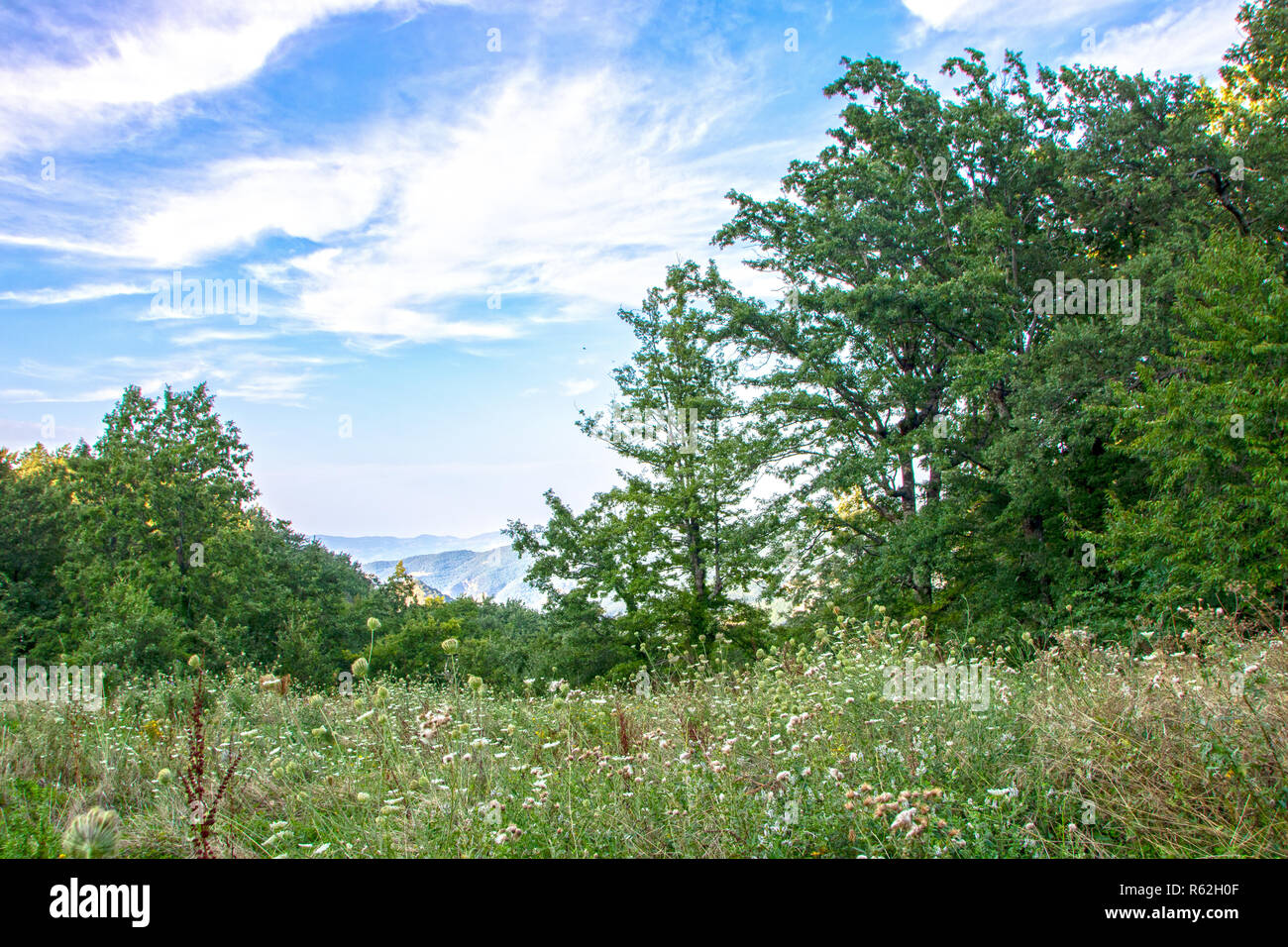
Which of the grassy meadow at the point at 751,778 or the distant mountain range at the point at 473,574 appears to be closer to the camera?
the grassy meadow at the point at 751,778

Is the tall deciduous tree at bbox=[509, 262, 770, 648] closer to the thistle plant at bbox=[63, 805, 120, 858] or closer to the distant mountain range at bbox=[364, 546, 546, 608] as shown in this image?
the distant mountain range at bbox=[364, 546, 546, 608]

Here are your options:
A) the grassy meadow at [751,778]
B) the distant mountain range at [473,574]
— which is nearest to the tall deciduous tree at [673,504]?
the distant mountain range at [473,574]

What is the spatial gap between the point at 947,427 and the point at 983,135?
7723 millimetres

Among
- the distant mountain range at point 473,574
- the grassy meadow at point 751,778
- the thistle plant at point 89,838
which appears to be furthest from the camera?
the distant mountain range at point 473,574

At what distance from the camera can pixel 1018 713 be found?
3.87m

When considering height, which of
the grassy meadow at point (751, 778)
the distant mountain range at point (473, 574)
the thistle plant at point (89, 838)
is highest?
the thistle plant at point (89, 838)

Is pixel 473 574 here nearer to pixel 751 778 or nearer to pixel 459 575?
pixel 459 575

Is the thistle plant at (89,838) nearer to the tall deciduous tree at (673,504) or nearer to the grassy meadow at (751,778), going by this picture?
the grassy meadow at (751,778)

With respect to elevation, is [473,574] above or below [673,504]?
below

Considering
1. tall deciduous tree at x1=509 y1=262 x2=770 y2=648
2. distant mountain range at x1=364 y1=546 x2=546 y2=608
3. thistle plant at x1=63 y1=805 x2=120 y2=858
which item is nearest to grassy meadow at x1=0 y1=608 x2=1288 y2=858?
thistle plant at x1=63 y1=805 x2=120 y2=858

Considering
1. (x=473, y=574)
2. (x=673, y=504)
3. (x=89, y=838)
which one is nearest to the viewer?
(x=89, y=838)

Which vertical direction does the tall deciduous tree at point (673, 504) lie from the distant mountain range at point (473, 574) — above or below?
above

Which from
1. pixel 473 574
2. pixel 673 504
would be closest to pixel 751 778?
pixel 673 504

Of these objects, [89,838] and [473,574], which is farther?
[473,574]
